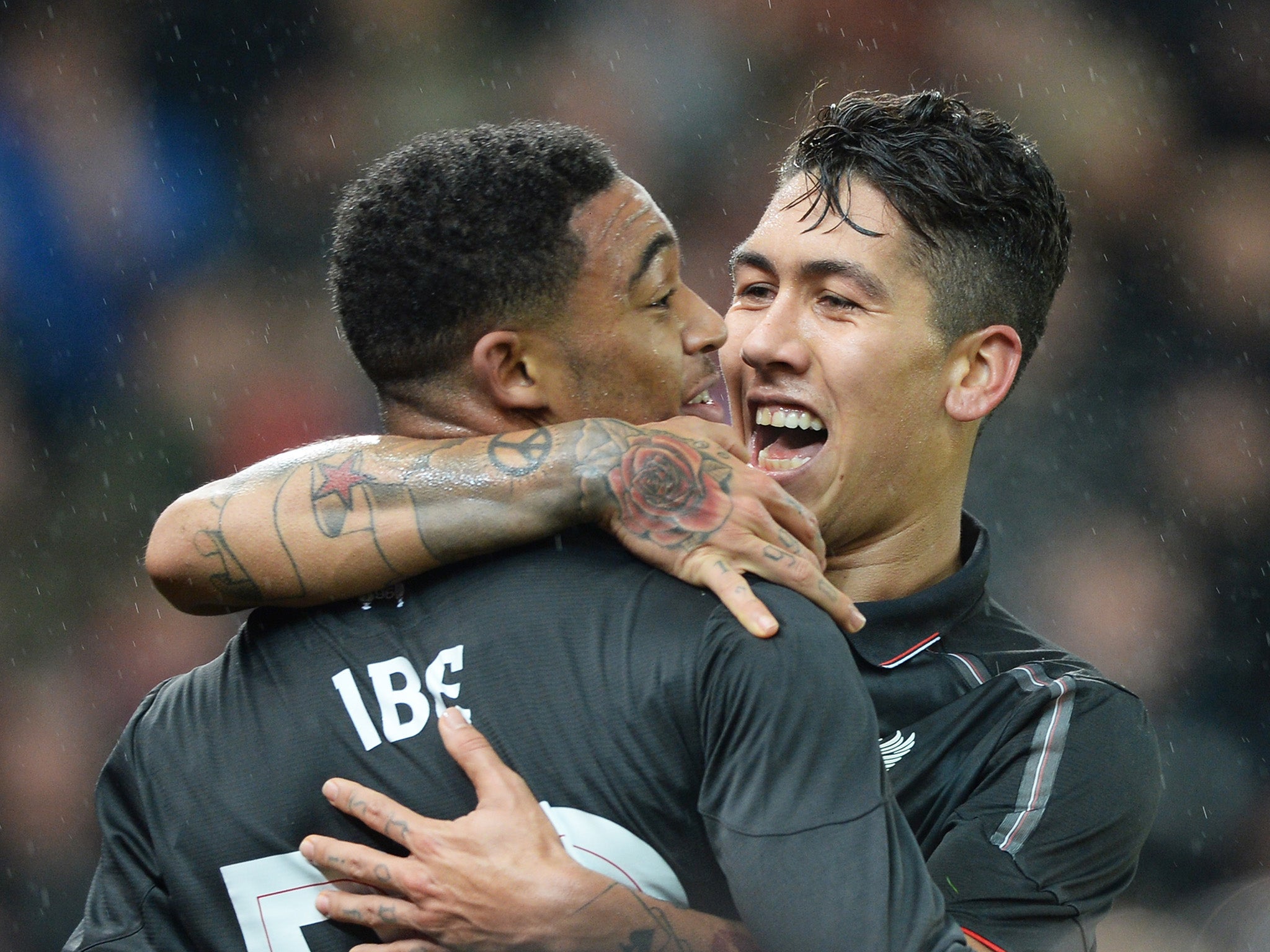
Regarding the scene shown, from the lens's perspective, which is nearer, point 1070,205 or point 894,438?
point 894,438

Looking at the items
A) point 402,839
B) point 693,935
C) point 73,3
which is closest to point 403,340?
point 402,839

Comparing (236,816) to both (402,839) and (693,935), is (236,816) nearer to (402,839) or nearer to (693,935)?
(402,839)

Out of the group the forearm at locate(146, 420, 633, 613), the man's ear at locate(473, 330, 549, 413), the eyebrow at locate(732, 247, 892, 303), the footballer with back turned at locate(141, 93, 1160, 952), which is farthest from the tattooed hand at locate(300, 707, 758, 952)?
the eyebrow at locate(732, 247, 892, 303)

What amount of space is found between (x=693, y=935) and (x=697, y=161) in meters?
4.68

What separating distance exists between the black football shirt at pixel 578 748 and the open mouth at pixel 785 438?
50.7 inches

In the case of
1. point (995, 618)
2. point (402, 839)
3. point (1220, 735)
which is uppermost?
point (402, 839)

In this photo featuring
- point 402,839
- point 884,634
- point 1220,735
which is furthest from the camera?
point 1220,735

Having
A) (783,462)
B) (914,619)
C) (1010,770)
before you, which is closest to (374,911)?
(1010,770)

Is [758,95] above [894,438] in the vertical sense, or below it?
above

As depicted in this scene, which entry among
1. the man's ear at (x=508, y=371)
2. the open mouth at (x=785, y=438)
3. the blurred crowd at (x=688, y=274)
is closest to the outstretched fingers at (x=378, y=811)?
the man's ear at (x=508, y=371)

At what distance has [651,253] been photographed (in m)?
2.14

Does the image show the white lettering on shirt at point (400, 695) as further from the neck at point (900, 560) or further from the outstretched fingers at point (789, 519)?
the neck at point (900, 560)

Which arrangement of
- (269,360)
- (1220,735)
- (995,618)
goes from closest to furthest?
(995,618)
(1220,735)
(269,360)

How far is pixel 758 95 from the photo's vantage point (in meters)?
6.12
